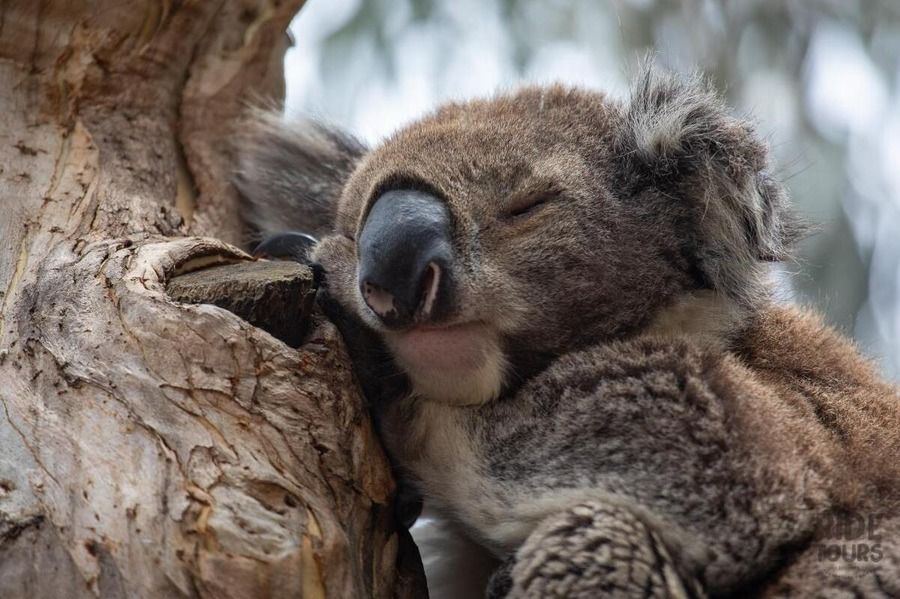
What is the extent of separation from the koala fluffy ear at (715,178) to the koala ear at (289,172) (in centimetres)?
103

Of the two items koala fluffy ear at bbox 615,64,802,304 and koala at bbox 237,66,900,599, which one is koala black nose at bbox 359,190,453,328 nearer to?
koala at bbox 237,66,900,599

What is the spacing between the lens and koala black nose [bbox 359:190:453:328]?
7.48 ft

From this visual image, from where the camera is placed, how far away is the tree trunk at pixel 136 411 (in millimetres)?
1891

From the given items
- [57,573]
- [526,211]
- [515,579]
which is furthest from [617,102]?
[57,573]

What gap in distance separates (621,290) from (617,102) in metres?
0.74

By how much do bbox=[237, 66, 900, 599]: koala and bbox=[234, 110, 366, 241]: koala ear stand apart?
0.40 meters

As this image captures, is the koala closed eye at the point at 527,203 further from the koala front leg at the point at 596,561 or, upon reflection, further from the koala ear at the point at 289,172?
the koala ear at the point at 289,172

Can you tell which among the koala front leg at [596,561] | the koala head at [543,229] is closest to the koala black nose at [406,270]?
the koala head at [543,229]

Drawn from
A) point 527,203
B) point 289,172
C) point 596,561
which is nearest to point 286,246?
point 289,172

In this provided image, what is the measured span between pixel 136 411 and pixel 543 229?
1.11 m

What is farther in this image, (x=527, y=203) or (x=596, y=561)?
(x=527, y=203)

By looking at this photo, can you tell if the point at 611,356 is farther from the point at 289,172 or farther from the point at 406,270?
the point at 289,172

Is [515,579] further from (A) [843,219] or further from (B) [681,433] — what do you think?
(A) [843,219]

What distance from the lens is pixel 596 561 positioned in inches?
79.8
